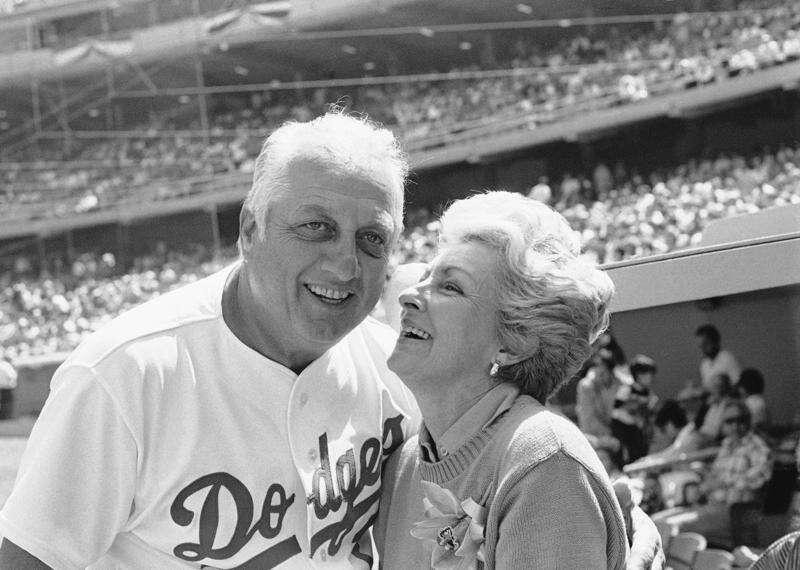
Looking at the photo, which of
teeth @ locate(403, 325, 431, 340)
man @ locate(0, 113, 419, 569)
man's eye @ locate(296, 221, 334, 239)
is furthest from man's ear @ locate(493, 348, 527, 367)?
man's eye @ locate(296, 221, 334, 239)

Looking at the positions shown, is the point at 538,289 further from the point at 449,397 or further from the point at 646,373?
the point at 646,373

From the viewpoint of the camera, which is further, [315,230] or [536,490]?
[315,230]

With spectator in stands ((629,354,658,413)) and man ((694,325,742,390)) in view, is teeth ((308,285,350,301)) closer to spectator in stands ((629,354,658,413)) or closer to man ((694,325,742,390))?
man ((694,325,742,390))

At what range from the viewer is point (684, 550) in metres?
3.57

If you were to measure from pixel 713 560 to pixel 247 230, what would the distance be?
238 cm

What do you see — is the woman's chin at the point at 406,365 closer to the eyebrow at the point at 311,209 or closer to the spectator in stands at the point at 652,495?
the eyebrow at the point at 311,209

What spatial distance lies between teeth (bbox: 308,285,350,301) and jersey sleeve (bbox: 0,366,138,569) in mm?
341

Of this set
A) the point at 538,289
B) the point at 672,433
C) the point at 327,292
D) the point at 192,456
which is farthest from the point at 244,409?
the point at 672,433

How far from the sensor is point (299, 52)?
18094 millimetres

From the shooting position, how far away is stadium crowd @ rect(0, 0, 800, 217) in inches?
486

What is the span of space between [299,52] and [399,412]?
16.9 meters

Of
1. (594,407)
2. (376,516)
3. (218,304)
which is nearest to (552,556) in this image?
(376,516)

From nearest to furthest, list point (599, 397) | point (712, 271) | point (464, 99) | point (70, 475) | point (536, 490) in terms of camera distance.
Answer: point (536, 490) < point (70, 475) < point (712, 271) < point (599, 397) < point (464, 99)

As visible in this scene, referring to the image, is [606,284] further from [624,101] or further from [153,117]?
[153,117]
